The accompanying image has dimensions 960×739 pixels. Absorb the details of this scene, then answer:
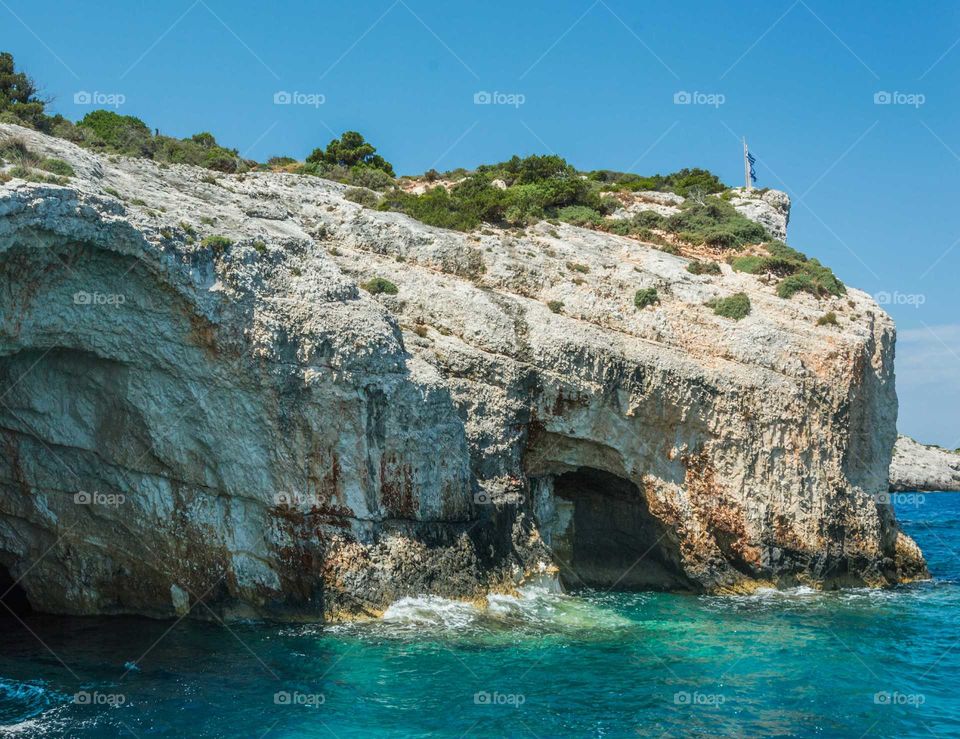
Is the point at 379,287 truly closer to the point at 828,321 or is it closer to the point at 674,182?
the point at 828,321

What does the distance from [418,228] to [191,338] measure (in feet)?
41.9

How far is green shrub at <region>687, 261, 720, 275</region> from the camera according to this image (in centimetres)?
3375

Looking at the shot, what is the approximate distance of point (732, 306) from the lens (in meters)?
30.8

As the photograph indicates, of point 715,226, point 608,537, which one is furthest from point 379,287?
point 715,226

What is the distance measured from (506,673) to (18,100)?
29716mm

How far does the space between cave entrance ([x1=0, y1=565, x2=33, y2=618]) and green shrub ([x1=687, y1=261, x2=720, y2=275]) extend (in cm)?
2520

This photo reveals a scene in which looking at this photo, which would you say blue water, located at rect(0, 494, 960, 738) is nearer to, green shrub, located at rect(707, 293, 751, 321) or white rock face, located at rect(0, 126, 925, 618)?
white rock face, located at rect(0, 126, 925, 618)

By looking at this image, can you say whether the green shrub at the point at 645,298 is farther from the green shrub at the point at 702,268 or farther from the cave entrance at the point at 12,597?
the cave entrance at the point at 12,597

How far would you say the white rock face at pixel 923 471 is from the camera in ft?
270

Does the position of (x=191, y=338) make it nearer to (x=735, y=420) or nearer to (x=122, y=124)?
(x=735, y=420)

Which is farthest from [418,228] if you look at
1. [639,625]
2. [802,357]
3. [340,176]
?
[639,625]

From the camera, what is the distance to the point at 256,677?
770 inches

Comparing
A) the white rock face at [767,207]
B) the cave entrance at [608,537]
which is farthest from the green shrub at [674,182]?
the cave entrance at [608,537]

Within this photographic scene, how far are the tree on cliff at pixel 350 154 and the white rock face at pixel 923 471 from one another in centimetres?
5479
